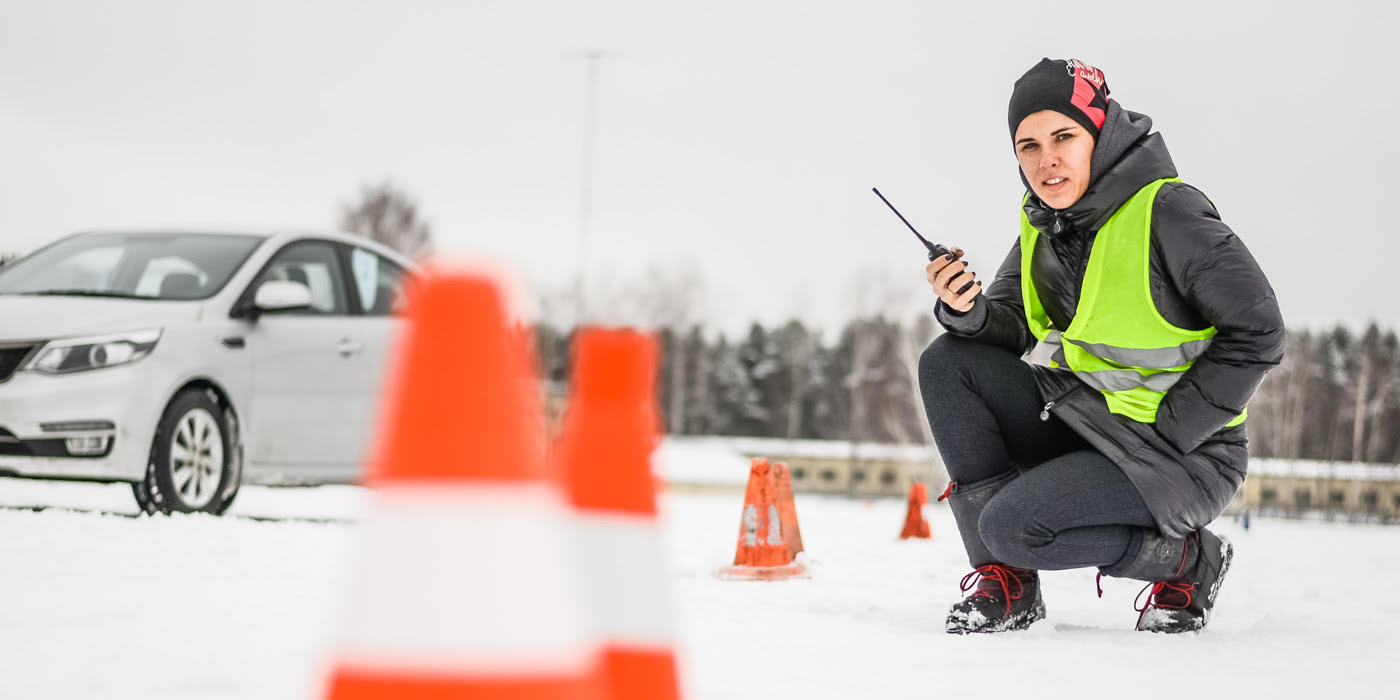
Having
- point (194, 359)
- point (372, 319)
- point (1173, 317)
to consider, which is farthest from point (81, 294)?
point (1173, 317)

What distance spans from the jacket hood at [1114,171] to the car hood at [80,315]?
4.63m

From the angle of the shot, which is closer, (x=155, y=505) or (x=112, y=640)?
(x=112, y=640)

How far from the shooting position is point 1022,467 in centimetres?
401

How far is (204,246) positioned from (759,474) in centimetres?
373

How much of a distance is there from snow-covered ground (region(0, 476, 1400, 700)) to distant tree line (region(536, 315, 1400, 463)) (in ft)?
159

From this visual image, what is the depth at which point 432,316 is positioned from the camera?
129 centimetres

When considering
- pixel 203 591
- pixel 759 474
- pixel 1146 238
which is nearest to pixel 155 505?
pixel 203 591

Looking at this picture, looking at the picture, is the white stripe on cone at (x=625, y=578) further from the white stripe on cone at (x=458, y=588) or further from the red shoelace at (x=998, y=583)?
the red shoelace at (x=998, y=583)

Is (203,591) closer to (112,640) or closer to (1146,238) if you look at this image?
(112,640)

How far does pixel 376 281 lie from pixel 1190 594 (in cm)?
543

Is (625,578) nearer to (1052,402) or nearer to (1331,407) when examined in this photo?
(1052,402)

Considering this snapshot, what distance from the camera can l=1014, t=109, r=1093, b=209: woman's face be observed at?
3598mm

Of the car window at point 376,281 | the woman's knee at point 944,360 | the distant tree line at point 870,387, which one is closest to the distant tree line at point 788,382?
the distant tree line at point 870,387

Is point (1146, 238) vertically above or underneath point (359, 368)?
above
